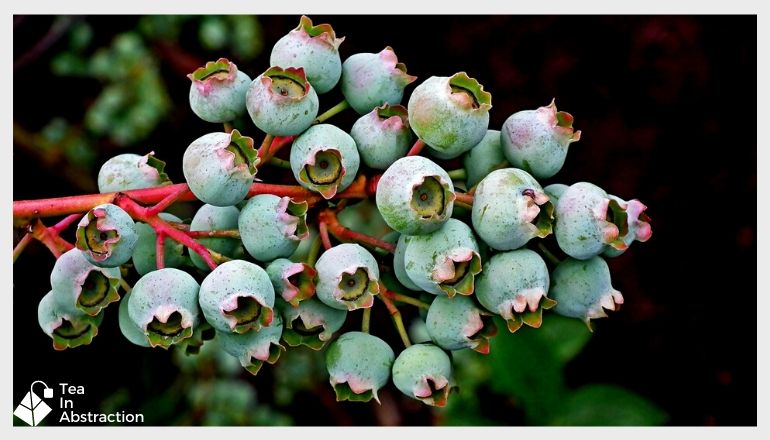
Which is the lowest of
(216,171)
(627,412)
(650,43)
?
(627,412)

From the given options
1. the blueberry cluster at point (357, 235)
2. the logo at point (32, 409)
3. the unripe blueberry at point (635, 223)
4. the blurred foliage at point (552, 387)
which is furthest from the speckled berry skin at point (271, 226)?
the blurred foliage at point (552, 387)

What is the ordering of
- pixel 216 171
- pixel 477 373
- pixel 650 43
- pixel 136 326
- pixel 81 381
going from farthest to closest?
pixel 477 373
pixel 650 43
pixel 81 381
pixel 136 326
pixel 216 171

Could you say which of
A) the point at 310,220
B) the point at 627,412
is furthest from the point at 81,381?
the point at 627,412

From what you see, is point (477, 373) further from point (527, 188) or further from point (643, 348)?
point (527, 188)

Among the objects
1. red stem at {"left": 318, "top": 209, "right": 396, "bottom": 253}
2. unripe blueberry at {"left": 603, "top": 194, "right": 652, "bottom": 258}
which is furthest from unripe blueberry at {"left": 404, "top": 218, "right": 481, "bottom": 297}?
unripe blueberry at {"left": 603, "top": 194, "right": 652, "bottom": 258}

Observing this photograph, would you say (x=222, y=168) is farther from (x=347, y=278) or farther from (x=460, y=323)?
(x=460, y=323)

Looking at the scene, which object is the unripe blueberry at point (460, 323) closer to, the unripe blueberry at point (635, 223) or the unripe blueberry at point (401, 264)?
the unripe blueberry at point (401, 264)
